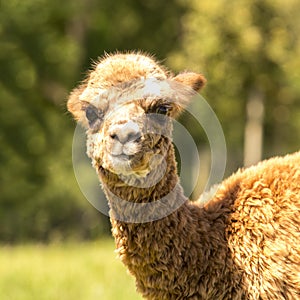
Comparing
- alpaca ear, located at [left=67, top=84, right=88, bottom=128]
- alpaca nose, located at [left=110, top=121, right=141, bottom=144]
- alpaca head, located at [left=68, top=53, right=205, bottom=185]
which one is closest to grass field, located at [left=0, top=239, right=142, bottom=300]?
alpaca ear, located at [left=67, top=84, right=88, bottom=128]

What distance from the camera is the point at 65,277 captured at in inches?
370

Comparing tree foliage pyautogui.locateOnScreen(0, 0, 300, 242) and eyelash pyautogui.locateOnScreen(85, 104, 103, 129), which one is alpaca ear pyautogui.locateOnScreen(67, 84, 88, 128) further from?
tree foliage pyautogui.locateOnScreen(0, 0, 300, 242)

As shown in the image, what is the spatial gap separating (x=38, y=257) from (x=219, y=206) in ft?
22.7

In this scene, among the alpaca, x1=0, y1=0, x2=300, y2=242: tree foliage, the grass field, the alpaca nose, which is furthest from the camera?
x1=0, y1=0, x2=300, y2=242: tree foliage

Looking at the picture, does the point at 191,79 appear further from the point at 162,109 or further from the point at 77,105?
the point at 77,105

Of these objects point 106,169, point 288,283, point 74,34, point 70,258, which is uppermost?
point 74,34

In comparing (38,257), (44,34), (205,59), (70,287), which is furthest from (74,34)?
(70,287)

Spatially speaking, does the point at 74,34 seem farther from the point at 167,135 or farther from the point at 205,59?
the point at 167,135

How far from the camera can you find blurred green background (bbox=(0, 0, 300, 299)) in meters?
22.8

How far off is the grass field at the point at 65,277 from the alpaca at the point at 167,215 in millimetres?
2884

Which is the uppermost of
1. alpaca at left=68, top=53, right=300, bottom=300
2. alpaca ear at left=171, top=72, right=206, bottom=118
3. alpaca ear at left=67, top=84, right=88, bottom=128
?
alpaca ear at left=67, top=84, right=88, bottom=128

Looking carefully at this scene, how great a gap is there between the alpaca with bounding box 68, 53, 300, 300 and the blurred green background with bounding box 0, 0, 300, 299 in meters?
13.8

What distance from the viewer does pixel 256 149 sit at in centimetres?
2550

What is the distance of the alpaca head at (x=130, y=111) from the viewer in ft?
16.4
